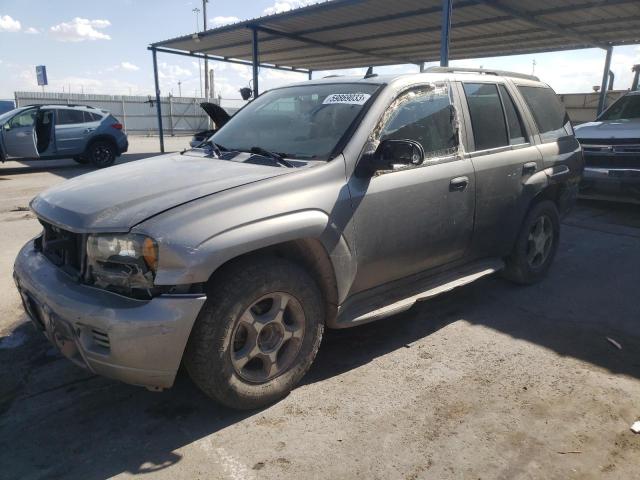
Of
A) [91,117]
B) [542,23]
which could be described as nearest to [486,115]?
[542,23]

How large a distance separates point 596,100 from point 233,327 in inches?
733

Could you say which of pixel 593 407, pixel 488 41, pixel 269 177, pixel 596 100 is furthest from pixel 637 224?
pixel 596 100

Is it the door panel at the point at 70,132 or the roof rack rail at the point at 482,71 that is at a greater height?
the roof rack rail at the point at 482,71

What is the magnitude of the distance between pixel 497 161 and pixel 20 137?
40.9 feet

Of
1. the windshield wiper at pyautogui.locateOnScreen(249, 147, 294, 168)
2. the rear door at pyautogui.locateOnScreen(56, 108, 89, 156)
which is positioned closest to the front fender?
the windshield wiper at pyautogui.locateOnScreen(249, 147, 294, 168)

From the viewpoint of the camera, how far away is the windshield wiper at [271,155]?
296 cm

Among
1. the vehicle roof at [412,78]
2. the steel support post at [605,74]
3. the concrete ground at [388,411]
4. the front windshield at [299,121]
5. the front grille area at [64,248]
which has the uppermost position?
the steel support post at [605,74]

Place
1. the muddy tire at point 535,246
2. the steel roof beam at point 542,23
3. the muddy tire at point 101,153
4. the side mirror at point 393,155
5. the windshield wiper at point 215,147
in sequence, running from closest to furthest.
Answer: the side mirror at point 393,155 < the windshield wiper at point 215,147 < the muddy tire at point 535,246 < the steel roof beam at point 542,23 < the muddy tire at point 101,153

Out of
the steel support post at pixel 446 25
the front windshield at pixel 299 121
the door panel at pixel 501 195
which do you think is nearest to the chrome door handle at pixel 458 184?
the door panel at pixel 501 195

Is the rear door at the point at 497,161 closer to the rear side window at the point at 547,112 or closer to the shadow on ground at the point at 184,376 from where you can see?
the rear side window at the point at 547,112

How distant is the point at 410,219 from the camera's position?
125 inches

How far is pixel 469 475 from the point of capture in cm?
225

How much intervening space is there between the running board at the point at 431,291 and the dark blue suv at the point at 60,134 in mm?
12320

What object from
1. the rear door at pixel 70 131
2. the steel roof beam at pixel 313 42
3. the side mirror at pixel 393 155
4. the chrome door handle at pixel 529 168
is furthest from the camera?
the rear door at pixel 70 131
